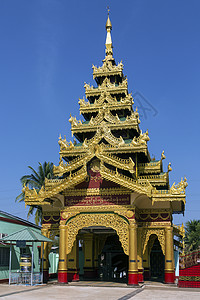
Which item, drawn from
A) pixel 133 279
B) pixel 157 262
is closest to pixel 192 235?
pixel 157 262

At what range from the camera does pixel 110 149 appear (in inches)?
969

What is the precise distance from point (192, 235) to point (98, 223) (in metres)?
33.9

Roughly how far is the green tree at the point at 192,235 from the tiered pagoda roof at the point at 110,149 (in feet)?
87.9

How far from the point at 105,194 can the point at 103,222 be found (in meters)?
1.63

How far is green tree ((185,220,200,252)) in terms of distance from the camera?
49.8m

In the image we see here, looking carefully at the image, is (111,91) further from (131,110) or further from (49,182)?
(49,182)

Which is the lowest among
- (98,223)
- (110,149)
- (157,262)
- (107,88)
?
(157,262)

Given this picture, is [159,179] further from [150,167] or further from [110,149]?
[110,149]

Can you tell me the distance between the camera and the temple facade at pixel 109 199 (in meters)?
21.0

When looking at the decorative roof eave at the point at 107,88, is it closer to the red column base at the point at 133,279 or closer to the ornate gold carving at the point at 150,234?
the ornate gold carving at the point at 150,234

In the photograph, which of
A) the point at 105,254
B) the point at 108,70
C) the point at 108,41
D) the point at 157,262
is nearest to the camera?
the point at 157,262

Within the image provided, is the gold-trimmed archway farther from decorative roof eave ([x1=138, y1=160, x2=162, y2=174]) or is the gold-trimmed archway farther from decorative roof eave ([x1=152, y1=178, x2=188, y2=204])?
decorative roof eave ([x1=138, y1=160, x2=162, y2=174])

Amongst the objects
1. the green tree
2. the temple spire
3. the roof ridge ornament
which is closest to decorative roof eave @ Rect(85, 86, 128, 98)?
the roof ridge ornament

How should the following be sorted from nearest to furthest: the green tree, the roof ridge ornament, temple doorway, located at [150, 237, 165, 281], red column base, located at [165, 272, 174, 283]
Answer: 1. red column base, located at [165, 272, 174, 283]
2. temple doorway, located at [150, 237, 165, 281]
3. the roof ridge ornament
4. the green tree
